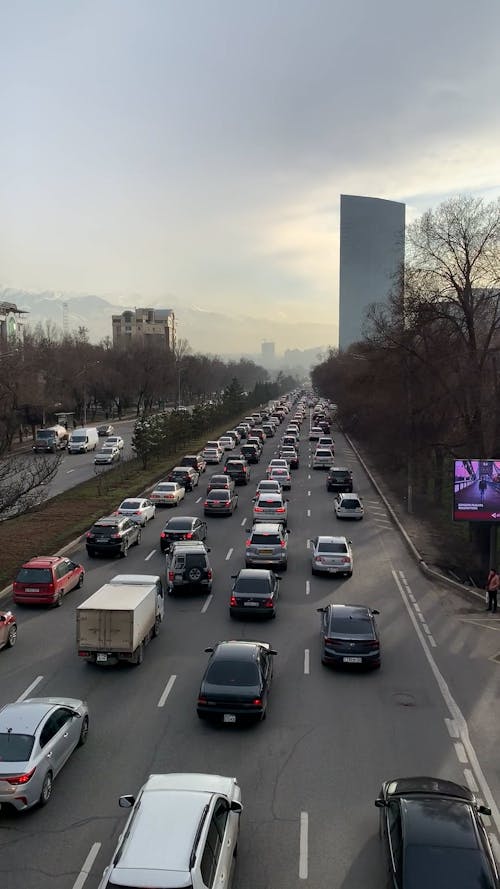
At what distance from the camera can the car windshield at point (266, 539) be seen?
1037 inches

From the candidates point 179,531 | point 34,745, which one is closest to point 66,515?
point 179,531

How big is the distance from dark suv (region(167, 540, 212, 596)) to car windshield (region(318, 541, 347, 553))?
463cm

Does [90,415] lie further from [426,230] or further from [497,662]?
[497,662]

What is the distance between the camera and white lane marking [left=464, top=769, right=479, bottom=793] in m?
11.6

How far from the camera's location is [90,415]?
390 ft

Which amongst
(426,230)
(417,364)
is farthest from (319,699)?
(417,364)

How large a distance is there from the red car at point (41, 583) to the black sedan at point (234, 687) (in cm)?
869

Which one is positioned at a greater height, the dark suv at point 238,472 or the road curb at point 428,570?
the dark suv at point 238,472

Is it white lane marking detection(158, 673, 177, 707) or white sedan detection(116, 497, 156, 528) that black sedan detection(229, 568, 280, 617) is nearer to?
white lane marking detection(158, 673, 177, 707)

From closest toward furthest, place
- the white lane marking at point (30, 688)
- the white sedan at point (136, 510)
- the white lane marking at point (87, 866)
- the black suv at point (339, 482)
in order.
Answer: the white lane marking at point (87, 866), the white lane marking at point (30, 688), the white sedan at point (136, 510), the black suv at point (339, 482)

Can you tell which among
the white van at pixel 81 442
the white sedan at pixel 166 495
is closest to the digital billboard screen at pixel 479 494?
the white sedan at pixel 166 495

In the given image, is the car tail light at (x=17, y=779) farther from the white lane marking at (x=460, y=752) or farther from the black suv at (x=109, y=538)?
the black suv at (x=109, y=538)

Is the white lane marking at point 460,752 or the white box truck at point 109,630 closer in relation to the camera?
the white lane marking at point 460,752

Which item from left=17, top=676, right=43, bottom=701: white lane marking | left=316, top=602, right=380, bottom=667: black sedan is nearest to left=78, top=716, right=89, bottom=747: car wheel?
left=17, top=676, right=43, bottom=701: white lane marking
